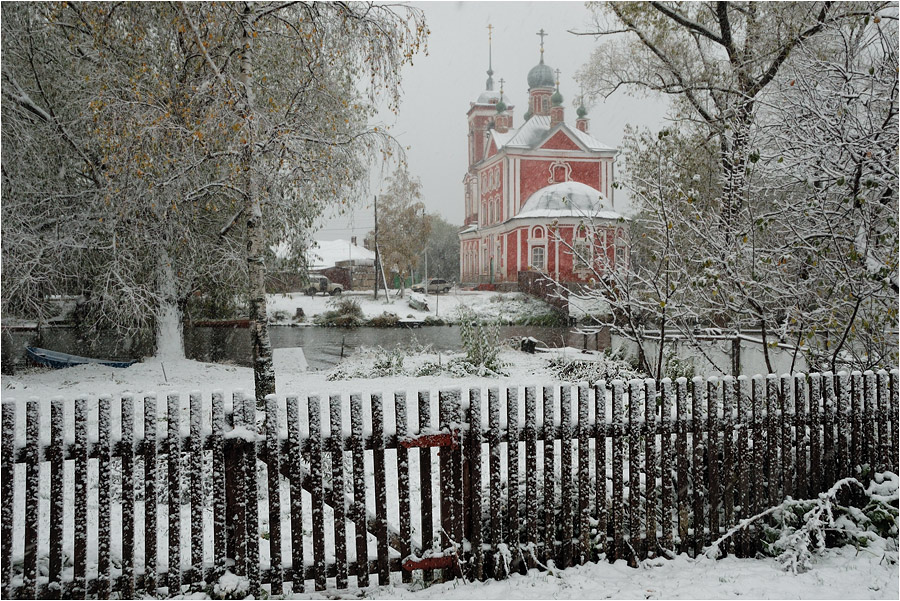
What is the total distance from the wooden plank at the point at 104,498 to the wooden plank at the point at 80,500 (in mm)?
65

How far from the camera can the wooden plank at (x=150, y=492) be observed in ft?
A: 10.3

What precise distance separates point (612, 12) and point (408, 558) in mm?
12230

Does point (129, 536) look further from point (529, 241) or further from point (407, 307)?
point (529, 241)

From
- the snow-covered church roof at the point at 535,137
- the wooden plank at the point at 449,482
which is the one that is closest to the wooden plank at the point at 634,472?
the wooden plank at the point at 449,482

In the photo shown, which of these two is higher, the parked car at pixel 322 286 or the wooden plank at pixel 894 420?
the parked car at pixel 322 286

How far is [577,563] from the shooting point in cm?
373

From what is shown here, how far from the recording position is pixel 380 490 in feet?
11.0

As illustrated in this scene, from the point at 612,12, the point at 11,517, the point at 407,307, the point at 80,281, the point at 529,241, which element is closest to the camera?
the point at 11,517

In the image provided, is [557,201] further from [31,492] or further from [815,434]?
[31,492]

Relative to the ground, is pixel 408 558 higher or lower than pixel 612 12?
lower

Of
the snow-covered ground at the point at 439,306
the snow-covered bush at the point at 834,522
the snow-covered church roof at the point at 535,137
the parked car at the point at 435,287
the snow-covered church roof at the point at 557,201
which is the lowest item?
the snow-covered bush at the point at 834,522

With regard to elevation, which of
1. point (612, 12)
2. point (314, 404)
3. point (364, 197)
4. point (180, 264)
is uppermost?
point (612, 12)

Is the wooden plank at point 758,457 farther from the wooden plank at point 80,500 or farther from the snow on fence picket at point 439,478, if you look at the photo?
the wooden plank at point 80,500

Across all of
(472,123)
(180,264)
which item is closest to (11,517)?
(180,264)
